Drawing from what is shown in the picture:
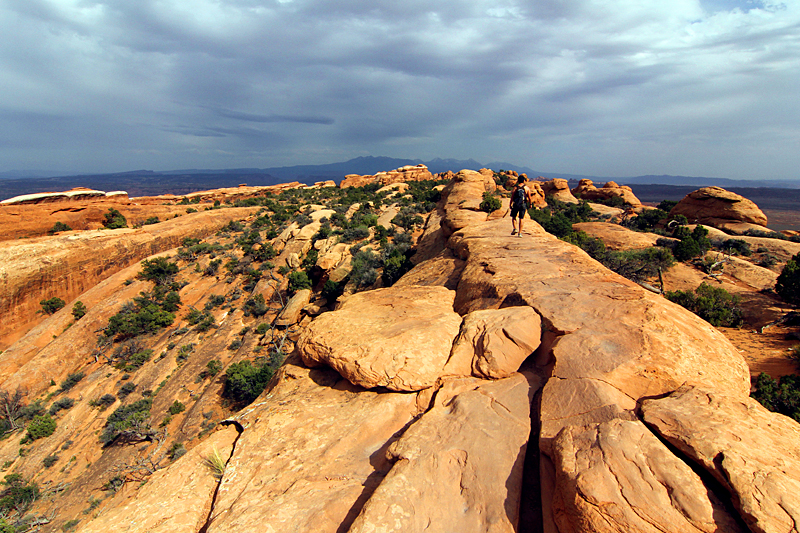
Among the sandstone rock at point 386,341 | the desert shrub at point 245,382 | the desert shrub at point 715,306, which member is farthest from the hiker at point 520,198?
the desert shrub at point 245,382

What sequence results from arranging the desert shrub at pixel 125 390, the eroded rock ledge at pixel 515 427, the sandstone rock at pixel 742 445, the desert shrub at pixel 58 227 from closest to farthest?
1. the sandstone rock at pixel 742 445
2. the eroded rock ledge at pixel 515 427
3. the desert shrub at pixel 125 390
4. the desert shrub at pixel 58 227

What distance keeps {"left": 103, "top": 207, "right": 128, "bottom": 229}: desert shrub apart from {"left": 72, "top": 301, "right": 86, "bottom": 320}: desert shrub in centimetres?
1527

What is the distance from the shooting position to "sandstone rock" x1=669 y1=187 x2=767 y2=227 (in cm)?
2967

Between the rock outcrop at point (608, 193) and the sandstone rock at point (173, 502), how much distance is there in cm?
5177

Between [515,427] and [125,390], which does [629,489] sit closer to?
[515,427]

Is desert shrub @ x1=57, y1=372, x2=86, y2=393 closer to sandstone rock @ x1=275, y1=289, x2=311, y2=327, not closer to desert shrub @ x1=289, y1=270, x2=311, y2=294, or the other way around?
sandstone rock @ x1=275, y1=289, x2=311, y2=327

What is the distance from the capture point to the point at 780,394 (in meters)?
7.38

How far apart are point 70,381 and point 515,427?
82.3ft

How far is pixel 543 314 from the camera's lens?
6828 millimetres

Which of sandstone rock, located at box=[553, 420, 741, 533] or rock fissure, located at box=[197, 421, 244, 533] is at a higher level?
sandstone rock, located at box=[553, 420, 741, 533]

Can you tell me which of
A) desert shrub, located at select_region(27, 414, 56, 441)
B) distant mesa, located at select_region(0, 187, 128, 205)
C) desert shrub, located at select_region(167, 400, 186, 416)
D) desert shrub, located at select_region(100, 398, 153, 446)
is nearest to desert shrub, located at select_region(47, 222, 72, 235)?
distant mesa, located at select_region(0, 187, 128, 205)

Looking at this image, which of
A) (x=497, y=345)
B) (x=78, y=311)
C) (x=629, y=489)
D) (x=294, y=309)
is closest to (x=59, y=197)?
(x=78, y=311)

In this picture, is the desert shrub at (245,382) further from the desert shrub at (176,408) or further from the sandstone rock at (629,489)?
the sandstone rock at (629,489)

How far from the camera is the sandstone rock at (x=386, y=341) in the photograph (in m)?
6.20
